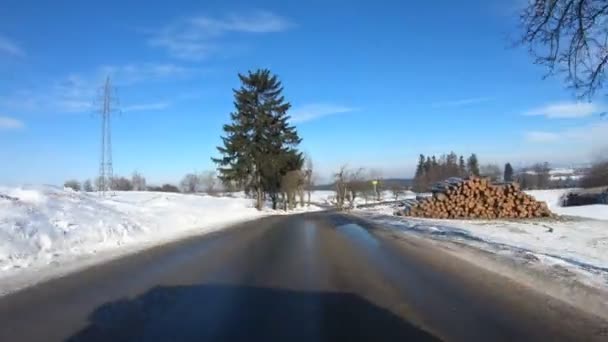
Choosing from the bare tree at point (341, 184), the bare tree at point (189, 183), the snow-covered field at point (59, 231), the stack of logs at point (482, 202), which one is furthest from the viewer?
the bare tree at point (189, 183)

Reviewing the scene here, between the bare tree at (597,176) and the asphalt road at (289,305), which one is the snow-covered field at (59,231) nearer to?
the asphalt road at (289,305)

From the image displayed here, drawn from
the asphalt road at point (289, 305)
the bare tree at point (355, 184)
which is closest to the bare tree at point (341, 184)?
the bare tree at point (355, 184)

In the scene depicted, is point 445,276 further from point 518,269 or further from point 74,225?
point 74,225

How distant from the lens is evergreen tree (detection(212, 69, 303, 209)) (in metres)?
63.1

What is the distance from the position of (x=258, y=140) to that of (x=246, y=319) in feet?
188

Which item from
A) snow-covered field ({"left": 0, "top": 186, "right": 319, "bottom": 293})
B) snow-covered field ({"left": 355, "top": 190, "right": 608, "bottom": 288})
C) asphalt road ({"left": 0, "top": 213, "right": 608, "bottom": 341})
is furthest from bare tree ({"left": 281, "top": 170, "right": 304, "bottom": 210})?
asphalt road ({"left": 0, "top": 213, "right": 608, "bottom": 341})

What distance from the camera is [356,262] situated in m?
14.0

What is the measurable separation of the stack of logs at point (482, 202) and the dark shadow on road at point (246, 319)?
98.2 feet

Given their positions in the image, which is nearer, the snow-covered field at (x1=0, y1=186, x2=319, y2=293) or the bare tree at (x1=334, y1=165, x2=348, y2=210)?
the snow-covered field at (x1=0, y1=186, x2=319, y2=293)

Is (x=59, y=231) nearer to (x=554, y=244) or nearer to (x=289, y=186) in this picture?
(x=554, y=244)

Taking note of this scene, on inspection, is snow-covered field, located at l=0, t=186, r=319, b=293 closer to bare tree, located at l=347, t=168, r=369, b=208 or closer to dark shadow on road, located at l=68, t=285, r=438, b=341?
dark shadow on road, located at l=68, t=285, r=438, b=341

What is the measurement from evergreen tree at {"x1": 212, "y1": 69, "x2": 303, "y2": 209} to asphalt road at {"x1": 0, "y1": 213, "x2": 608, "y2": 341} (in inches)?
1930

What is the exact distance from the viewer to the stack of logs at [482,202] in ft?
120

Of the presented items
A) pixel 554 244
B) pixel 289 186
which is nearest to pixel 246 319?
pixel 554 244
